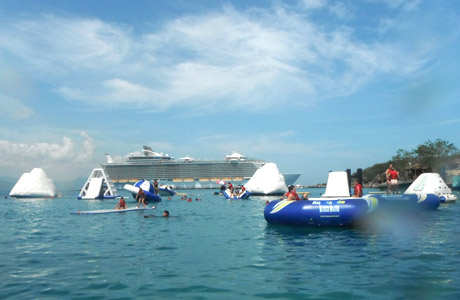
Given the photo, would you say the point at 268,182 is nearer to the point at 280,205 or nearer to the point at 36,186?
the point at 36,186

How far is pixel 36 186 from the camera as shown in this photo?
5409 centimetres

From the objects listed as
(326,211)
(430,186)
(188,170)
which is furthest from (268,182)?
(188,170)

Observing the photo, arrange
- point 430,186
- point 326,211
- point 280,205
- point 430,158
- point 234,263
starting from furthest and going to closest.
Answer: point 430,158
point 430,186
point 280,205
point 326,211
point 234,263

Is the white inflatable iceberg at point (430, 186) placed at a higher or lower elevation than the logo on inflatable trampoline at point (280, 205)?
higher

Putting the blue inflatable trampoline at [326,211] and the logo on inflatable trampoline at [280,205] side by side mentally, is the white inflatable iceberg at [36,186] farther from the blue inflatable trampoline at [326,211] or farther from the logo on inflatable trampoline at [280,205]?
the blue inflatable trampoline at [326,211]

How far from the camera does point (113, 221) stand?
2028 cm

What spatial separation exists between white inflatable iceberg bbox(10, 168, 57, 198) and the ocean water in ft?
135

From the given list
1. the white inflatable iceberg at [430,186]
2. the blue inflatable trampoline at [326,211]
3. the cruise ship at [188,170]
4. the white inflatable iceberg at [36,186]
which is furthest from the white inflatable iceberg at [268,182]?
→ the cruise ship at [188,170]

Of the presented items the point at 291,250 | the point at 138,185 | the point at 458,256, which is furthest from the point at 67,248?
the point at 138,185

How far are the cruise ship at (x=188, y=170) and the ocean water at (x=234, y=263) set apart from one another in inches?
3952

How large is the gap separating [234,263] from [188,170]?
10875 cm

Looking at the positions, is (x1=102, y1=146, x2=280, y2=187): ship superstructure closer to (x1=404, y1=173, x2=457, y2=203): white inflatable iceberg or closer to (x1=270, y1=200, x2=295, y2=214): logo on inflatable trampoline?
(x1=404, y1=173, x2=457, y2=203): white inflatable iceberg

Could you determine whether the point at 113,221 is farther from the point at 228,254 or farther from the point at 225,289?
the point at 225,289

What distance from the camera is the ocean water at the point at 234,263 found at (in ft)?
24.4
